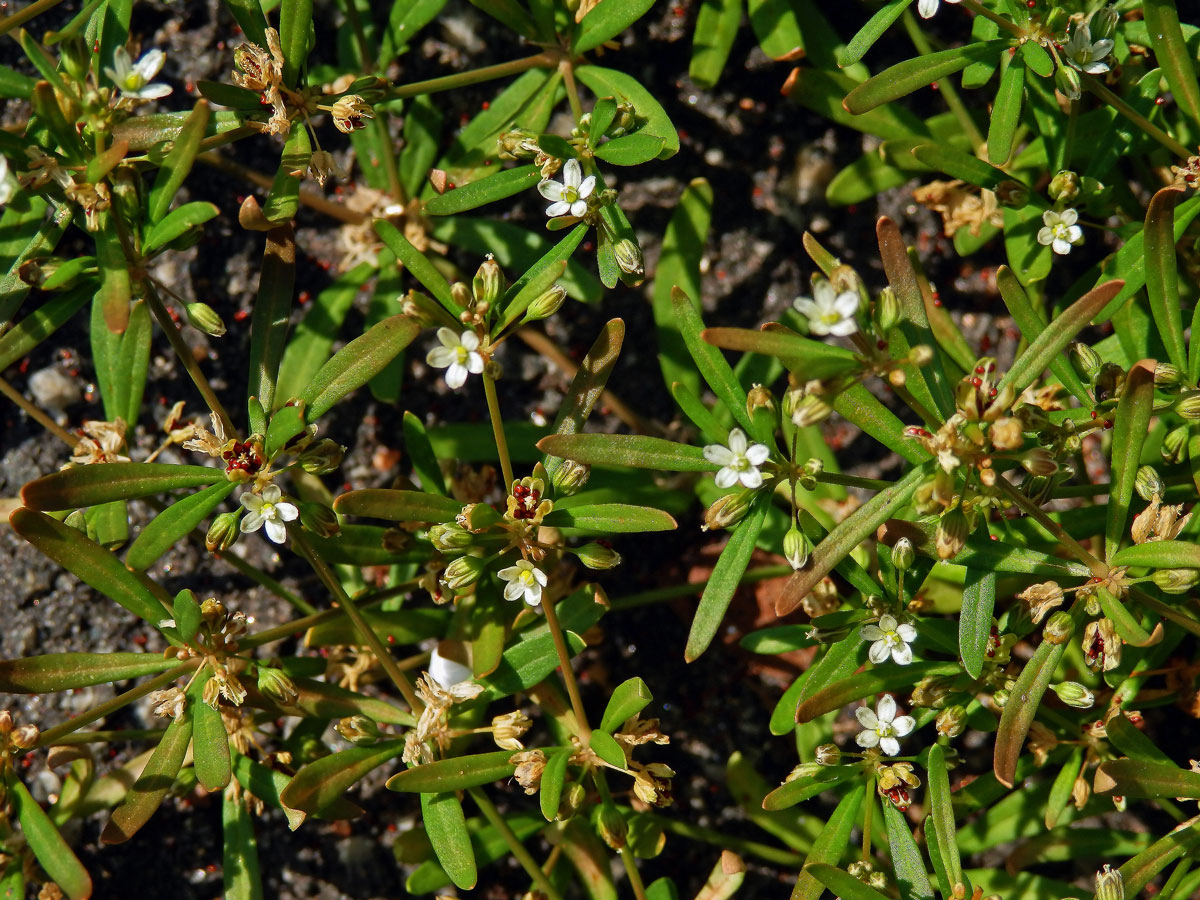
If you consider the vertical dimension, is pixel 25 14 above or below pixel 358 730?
above

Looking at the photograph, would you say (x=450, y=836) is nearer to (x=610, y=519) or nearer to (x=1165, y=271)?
(x=610, y=519)

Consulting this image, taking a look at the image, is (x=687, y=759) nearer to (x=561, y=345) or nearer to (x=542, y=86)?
(x=561, y=345)

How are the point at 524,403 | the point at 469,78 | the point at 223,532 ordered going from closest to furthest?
1. the point at 223,532
2. the point at 469,78
3. the point at 524,403

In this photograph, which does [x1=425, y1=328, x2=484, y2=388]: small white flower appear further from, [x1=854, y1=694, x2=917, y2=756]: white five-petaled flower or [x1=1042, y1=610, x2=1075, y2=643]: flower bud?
[x1=1042, y1=610, x2=1075, y2=643]: flower bud

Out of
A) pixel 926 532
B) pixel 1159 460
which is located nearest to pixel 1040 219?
pixel 1159 460

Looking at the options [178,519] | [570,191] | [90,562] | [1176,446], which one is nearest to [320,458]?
[178,519]

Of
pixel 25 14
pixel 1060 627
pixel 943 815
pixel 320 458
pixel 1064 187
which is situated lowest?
pixel 943 815

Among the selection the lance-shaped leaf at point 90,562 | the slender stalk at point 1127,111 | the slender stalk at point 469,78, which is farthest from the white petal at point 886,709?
the slender stalk at point 469,78
